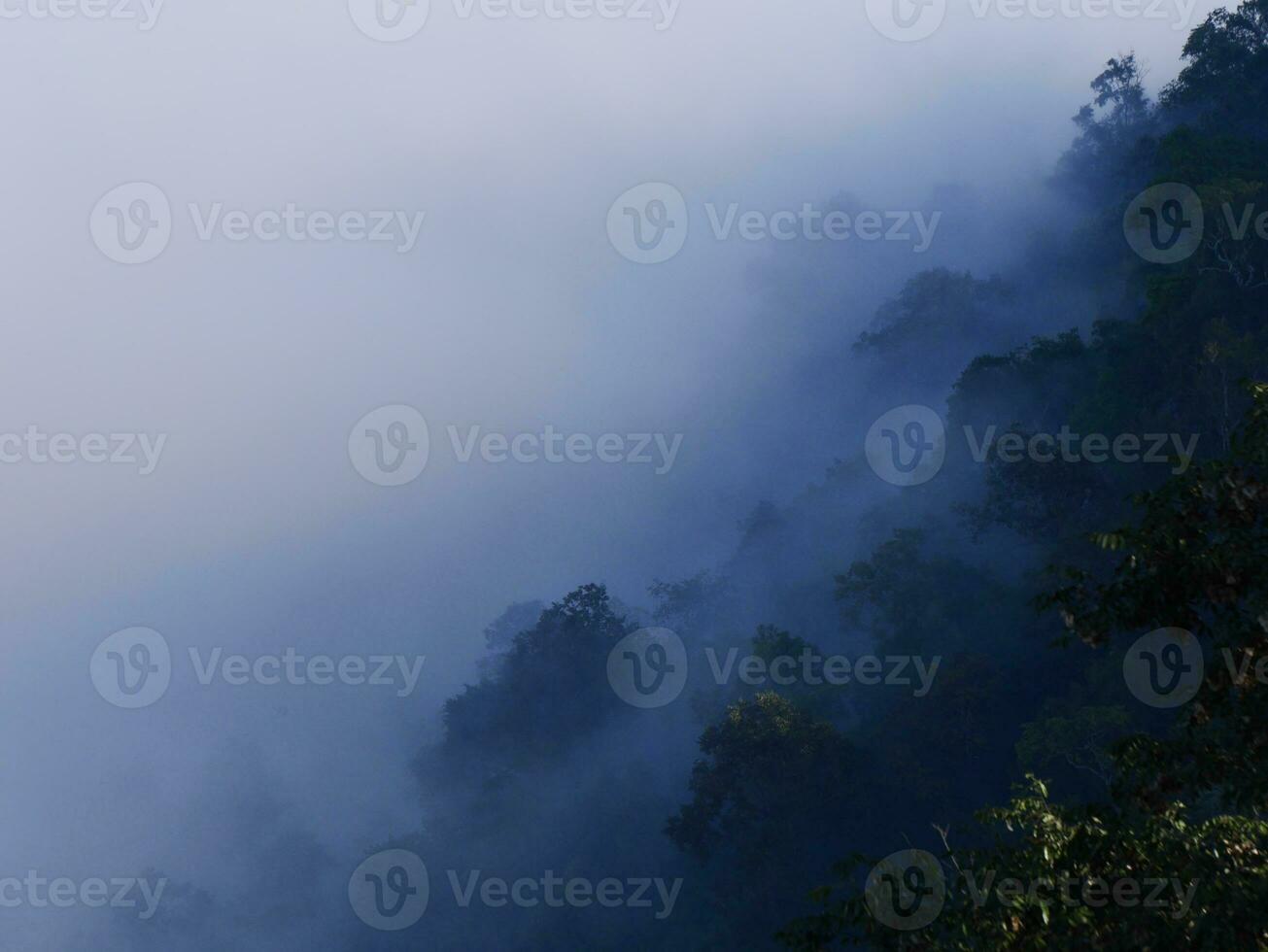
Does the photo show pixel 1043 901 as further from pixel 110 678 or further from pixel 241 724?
pixel 110 678

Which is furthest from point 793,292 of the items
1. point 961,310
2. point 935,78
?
point 935,78

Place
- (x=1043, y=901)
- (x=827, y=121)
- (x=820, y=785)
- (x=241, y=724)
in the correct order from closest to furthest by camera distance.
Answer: (x=1043, y=901)
(x=820, y=785)
(x=241, y=724)
(x=827, y=121)

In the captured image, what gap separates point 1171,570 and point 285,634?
128369mm

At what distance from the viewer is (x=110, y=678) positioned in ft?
519

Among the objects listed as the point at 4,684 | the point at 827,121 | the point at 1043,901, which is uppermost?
the point at 827,121

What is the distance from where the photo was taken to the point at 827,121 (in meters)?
154

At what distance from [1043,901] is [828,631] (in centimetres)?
4931

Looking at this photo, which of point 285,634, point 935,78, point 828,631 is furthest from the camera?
point 935,78

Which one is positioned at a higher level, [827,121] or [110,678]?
[827,121]

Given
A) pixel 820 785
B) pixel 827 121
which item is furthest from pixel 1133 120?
pixel 827 121

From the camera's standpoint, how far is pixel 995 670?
136ft

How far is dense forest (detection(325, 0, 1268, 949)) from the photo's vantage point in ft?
30.0

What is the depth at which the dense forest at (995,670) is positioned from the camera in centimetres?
916

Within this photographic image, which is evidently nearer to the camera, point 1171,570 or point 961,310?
point 1171,570
